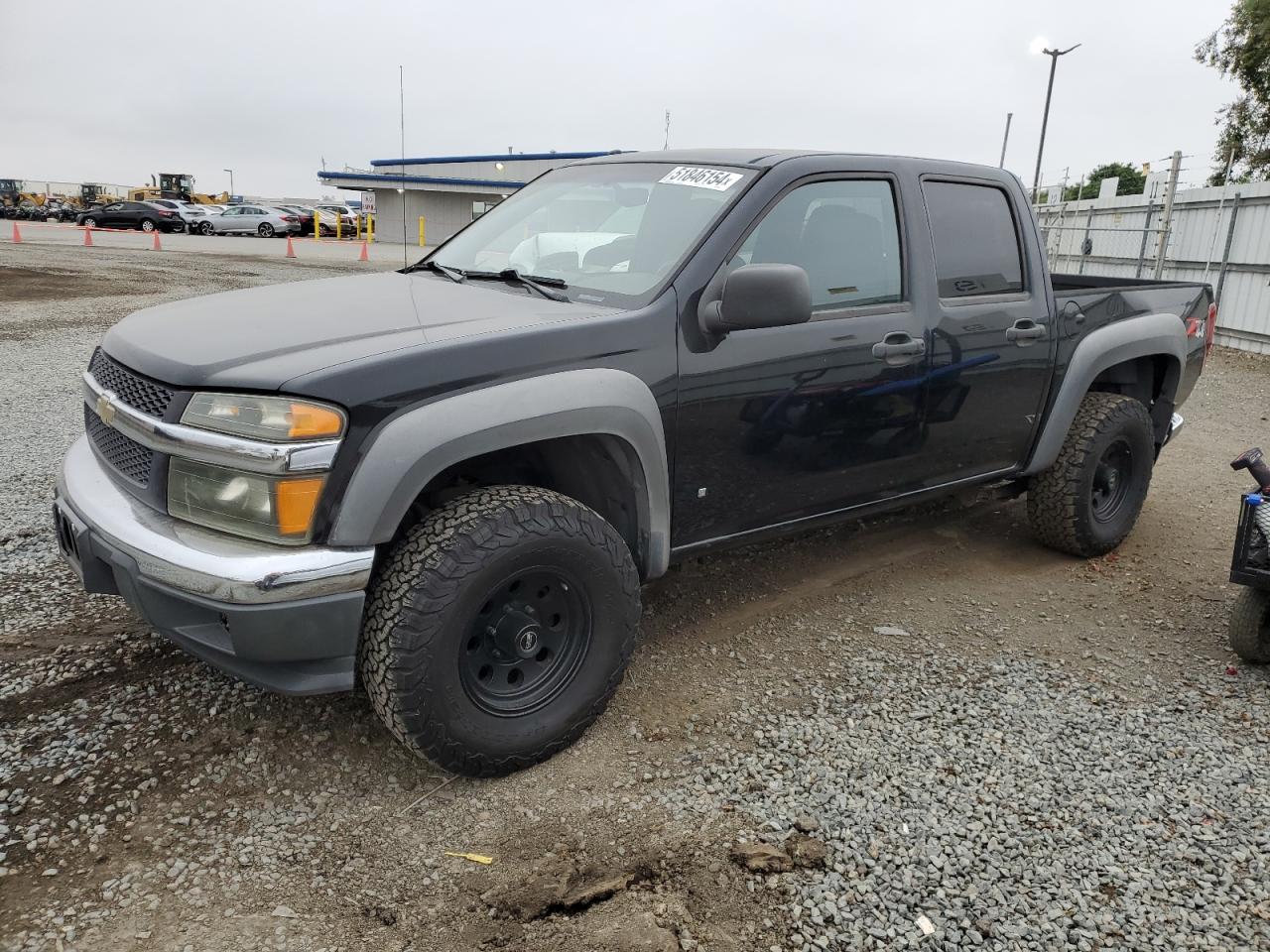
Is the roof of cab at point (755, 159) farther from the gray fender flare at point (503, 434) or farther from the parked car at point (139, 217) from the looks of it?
the parked car at point (139, 217)

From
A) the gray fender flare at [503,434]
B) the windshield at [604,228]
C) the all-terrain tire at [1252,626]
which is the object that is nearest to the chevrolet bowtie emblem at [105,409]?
the gray fender flare at [503,434]

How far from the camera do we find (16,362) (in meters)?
8.75

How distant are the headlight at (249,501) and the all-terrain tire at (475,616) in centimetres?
30

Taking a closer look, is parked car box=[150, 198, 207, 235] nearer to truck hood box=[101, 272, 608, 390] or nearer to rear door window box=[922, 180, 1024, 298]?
truck hood box=[101, 272, 608, 390]

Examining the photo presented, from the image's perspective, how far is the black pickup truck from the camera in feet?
7.63

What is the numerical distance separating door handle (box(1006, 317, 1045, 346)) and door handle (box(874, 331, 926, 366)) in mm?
622

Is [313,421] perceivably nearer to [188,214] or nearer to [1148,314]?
[1148,314]

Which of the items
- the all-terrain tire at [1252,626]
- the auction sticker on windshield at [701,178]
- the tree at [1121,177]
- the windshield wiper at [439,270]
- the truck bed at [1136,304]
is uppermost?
the tree at [1121,177]

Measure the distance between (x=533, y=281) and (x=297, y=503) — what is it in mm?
1301

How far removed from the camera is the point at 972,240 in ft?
12.8

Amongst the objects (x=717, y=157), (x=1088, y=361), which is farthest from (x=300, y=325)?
(x=1088, y=361)

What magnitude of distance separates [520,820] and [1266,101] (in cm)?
3175

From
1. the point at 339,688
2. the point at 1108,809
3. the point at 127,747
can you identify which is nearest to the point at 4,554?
the point at 127,747

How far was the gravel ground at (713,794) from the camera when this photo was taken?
2.21 meters
